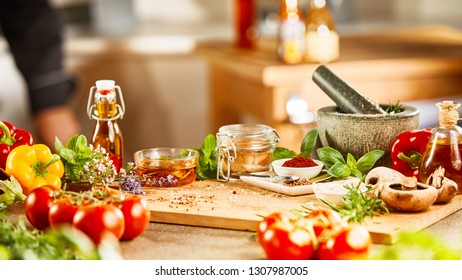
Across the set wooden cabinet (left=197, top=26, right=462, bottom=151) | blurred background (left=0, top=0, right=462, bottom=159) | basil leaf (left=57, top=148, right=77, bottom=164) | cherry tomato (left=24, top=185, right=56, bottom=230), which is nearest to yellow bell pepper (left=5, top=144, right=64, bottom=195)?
basil leaf (left=57, top=148, right=77, bottom=164)

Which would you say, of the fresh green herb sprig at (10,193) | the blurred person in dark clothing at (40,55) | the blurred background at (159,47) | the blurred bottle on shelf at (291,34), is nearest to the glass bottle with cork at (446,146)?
the fresh green herb sprig at (10,193)

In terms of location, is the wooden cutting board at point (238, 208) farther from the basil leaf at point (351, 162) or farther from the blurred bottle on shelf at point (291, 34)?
the blurred bottle on shelf at point (291, 34)

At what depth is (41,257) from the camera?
1203mm

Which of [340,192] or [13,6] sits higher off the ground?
[13,6]

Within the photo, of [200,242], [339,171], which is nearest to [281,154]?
[339,171]

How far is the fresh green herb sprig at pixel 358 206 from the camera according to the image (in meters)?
1.39

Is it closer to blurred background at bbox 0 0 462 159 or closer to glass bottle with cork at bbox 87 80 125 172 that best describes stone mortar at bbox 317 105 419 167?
glass bottle with cork at bbox 87 80 125 172

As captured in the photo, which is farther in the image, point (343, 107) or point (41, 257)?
point (343, 107)

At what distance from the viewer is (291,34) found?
3.17 m

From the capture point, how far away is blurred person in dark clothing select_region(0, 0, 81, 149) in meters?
3.99

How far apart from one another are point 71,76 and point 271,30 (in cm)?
123

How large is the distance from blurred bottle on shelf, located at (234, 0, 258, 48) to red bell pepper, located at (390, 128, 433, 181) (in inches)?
78.3
